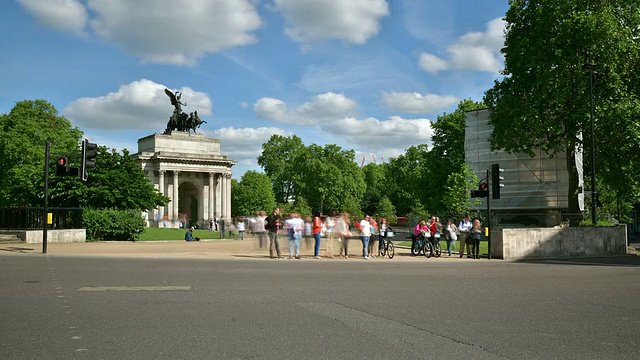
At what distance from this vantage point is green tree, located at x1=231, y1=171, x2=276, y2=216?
10719 centimetres

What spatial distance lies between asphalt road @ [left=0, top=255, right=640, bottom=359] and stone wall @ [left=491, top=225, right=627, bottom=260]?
11.0 m

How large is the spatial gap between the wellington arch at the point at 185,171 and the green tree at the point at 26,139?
9.81 metres

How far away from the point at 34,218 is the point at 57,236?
2.02 meters

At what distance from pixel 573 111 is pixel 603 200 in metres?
31.4

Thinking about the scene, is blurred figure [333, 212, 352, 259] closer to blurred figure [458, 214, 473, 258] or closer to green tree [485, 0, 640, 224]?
blurred figure [458, 214, 473, 258]

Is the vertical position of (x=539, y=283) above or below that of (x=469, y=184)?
below

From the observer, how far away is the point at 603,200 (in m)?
61.1

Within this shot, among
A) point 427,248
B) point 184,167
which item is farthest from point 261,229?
point 184,167

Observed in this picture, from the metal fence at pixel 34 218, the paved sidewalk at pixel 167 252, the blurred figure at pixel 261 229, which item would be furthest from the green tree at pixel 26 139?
the blurred figure at pixel 261 229

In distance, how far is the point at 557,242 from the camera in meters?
27.3

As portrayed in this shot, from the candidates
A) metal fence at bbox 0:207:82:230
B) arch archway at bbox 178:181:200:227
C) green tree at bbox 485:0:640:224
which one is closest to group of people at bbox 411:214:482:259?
green tree at bbox 485:0:640:224

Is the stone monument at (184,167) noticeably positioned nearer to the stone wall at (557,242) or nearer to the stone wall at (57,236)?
the stone wall at (57,236)

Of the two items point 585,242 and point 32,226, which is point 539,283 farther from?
point 32,226

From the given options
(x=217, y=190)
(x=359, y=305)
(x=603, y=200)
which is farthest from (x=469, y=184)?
(x=217, y=190)
